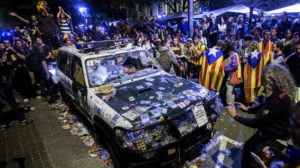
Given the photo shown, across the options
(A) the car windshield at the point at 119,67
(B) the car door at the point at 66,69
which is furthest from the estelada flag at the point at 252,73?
(B) the car door at the point at 66,69

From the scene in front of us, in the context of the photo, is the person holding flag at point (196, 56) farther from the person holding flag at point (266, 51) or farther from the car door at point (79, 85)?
the car door at point (79, 85)

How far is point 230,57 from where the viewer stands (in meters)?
4.89

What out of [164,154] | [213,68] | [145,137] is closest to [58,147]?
[145,137]

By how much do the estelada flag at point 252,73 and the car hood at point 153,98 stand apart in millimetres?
2473

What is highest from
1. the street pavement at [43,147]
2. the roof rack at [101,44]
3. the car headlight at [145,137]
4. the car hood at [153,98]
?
A: the roof rack at [101,44]

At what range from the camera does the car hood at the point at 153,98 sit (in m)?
2.78

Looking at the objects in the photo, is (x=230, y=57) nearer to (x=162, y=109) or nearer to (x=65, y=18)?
(x=162, y=109)

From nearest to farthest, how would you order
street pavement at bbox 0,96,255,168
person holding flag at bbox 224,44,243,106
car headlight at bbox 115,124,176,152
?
1. car headlight at bbox 115,124,176,152
2. street pavement at bbox 0,96,255,168
3. person holding flag at bbox 224,44,243,106

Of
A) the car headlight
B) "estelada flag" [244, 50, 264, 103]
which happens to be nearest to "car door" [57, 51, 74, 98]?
the car headlight

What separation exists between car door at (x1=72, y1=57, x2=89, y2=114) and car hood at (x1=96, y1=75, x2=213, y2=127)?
564 mm

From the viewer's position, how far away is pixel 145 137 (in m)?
2.58

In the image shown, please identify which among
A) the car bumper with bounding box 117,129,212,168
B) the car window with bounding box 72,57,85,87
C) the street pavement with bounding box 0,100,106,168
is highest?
the car window with bounding box 72,57,85,87

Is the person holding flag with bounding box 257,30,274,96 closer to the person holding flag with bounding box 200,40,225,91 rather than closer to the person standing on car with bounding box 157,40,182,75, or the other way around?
the person holding flag with bounding box 200,40,225,91

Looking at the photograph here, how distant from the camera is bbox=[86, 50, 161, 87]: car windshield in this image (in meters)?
3.75
